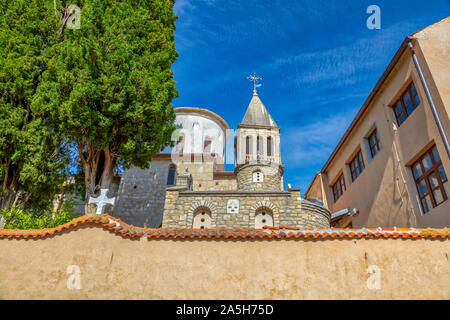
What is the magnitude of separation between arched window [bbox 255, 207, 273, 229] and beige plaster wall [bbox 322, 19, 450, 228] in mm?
3999

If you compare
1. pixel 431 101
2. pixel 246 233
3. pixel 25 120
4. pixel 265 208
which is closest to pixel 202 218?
pixel 265 208

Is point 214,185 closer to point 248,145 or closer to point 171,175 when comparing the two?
point 171,175

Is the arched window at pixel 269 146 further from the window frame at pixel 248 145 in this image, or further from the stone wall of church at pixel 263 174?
the stone wall of church at pixel 263 174

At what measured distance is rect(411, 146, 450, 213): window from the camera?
8555mm

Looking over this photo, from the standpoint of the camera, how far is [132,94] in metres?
10.3

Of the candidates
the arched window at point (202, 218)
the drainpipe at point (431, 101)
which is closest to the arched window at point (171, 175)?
the arched window at point (202, 218)

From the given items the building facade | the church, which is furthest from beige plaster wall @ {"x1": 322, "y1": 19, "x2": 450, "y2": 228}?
the church

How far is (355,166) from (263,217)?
5.13m

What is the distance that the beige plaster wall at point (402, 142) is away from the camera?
8.72 m

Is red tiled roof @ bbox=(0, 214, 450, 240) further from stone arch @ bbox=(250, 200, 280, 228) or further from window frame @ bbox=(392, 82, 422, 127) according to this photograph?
stone arch @ bbox=(250, 200, 280, 228)

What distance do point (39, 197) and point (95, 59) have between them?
597 cm
